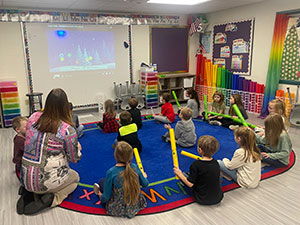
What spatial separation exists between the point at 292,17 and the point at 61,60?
513 cm

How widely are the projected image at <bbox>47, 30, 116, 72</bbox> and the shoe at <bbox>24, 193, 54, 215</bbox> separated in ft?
13.8

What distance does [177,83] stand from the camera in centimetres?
744

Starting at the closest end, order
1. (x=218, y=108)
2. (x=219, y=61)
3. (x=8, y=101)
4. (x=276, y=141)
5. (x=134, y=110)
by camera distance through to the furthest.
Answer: (x=276, y=141) → (x=134, y=110) → (x=218, y=108) → (x=8, y=101) → (x=219, y=61)

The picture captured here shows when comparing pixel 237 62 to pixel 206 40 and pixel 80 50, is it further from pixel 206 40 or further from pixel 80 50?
pixel 80 50

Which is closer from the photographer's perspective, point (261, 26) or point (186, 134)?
point (186, 134)

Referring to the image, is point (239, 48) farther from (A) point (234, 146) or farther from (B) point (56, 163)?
(B) point (56, 163)

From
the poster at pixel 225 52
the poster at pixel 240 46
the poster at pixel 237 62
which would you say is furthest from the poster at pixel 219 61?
the poster at pixel 240 46

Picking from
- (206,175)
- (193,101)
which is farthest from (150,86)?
(206,175)

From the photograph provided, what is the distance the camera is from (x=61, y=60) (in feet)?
19.6

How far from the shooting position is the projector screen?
5.72m

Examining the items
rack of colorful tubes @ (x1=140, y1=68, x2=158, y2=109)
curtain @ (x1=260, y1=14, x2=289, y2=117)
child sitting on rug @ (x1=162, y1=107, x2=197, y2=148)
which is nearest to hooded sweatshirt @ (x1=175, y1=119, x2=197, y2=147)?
child sitting on rug @ (x1=162, y1=107, x2=197, y2=148)

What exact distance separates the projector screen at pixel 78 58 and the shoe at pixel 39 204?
4.04 meters

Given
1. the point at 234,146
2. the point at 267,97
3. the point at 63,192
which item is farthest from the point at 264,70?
the point at 63,192

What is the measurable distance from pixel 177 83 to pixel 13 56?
431cm
